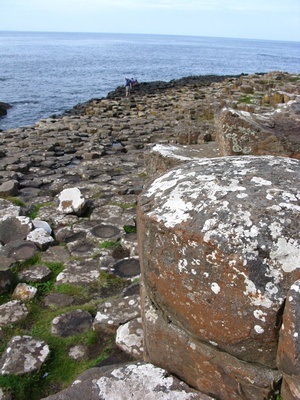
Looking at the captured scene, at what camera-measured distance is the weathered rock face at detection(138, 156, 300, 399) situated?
1.92 meters

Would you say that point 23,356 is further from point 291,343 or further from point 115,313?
point 291,343

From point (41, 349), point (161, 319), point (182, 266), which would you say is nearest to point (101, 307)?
point (41, 349)

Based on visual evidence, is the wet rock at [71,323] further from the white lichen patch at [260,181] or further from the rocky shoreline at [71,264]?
the white lichen patch at [260,181]

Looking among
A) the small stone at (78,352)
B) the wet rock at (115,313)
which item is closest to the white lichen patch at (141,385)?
the small stone at (78,352)

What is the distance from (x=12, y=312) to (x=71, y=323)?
25.3 inches

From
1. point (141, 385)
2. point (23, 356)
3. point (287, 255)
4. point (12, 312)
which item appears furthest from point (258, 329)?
point (12, 312)

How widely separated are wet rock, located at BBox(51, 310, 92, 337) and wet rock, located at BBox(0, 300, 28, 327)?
0.37 meters

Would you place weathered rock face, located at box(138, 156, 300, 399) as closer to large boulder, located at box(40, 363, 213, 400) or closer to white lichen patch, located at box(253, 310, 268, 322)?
white lichen patch, located at box(253, 310, 268, 322)

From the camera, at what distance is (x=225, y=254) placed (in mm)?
1962

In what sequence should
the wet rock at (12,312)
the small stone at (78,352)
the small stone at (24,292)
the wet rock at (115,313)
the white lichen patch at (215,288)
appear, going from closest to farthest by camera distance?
the white lichen patch at (215,288) < the small stone at (78,352) < the wet rock at (115,313) < the wet rock at (12,312) < the small stone at (24,292)

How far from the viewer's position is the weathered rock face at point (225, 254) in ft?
6.31

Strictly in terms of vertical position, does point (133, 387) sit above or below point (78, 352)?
above

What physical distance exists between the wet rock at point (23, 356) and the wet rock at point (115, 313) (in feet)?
1.74

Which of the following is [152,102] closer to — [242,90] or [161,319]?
[242,90]
